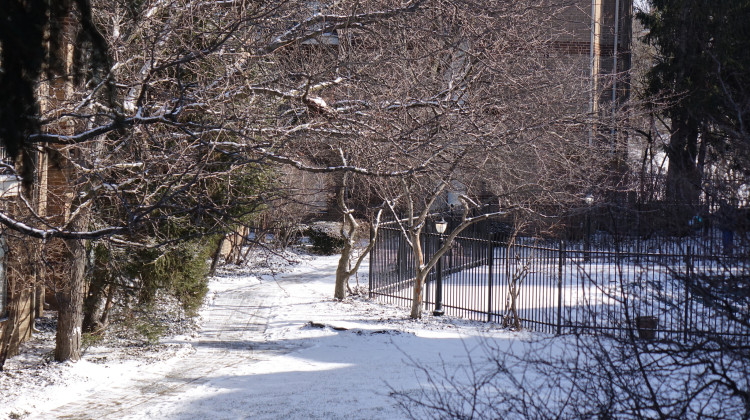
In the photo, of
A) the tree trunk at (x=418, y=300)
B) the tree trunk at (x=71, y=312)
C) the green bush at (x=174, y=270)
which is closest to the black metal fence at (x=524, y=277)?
the tree trunk at (x=418, y=300)

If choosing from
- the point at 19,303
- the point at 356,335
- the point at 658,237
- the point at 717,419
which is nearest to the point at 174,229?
the point at 19,303

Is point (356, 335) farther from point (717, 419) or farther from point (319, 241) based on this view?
point (319, 241)

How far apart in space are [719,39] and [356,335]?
11612mm

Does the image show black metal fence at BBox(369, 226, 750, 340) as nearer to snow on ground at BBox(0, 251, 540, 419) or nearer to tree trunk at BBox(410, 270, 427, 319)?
snow on ground at BBox(0, 251, 540, 419)

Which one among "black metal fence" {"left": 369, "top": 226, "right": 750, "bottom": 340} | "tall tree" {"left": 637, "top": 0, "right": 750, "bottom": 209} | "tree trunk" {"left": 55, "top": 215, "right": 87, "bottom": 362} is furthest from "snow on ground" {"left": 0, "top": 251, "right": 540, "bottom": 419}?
"tall tree" {"left": 637, "top": 0, "right": 750, "bottom": 209}

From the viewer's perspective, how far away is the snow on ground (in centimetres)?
1001

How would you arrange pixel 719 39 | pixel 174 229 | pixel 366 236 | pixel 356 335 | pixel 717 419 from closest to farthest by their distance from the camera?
pixel 717 419, pixel 174 229, pixel 356 335, pixel 719 39, pixel 366 236

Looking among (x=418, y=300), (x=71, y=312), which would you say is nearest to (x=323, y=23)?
(x=71, y=312)

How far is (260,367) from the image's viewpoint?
41.1ft

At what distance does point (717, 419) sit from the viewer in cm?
480

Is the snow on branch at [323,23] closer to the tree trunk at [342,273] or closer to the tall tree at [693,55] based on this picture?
the tall tree at [693,55]

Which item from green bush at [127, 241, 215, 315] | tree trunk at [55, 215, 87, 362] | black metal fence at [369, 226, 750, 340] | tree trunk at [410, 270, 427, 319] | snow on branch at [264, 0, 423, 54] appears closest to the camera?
black metal fence at [369, 226, 750, 340]

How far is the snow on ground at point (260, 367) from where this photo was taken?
10.0 meters

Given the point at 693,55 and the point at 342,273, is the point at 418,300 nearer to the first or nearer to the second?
the point at 342,273
